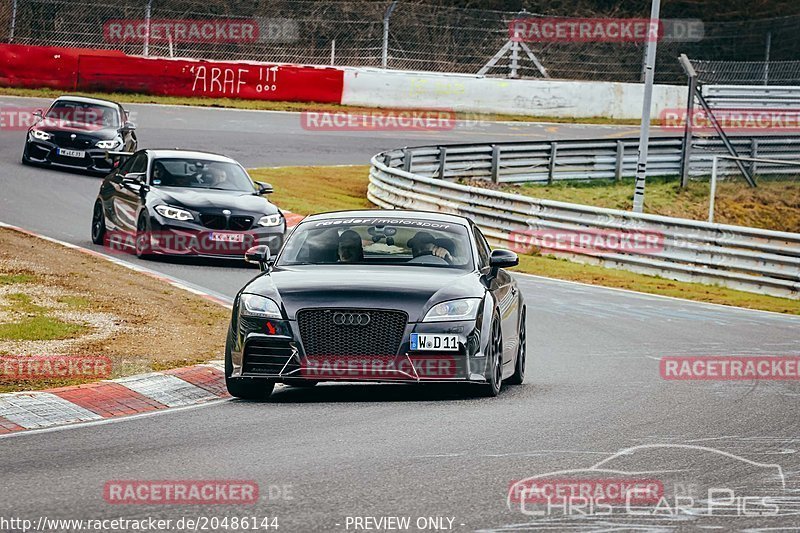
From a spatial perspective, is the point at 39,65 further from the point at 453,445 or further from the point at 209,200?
the point at 453,445

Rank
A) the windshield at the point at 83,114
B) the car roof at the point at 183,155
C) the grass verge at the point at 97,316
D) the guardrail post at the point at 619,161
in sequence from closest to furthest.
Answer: the grass verge at the point at 97,316
the car roof at the point at 183,155
the windshield at the point at 83,114
the guardrail post at the point at 619,161

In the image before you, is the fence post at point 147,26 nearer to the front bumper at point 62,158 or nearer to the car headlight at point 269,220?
the front bumper at point 62,158

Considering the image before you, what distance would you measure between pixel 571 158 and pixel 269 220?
16794 mm

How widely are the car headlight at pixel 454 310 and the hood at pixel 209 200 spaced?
32.3 ft

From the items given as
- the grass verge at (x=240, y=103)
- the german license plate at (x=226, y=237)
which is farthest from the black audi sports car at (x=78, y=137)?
the grass verge at (x=240, y=103)

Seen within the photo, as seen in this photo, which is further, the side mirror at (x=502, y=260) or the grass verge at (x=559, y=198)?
the grass verge at (x=559, y=198)

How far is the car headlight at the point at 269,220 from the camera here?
20422 millimetres

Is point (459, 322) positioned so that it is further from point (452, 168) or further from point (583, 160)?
point (583, 160)

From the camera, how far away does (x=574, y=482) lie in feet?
25.2

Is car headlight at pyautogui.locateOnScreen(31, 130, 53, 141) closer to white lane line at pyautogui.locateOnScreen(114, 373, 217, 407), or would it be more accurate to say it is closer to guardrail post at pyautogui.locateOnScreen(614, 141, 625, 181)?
guardrail post at pyautogui.locateOnScreen(614, 141, 625, 181)

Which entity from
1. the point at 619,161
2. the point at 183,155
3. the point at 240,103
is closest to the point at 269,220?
the point at 183,155

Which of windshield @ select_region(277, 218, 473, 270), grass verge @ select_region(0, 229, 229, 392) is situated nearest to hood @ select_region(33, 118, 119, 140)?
grass verge @ select_region(0, 229, 229, 392)

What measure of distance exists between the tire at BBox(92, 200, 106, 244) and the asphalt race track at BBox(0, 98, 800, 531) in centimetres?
827

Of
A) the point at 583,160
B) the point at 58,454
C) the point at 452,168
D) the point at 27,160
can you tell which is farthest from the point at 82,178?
the point at 58,454
